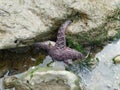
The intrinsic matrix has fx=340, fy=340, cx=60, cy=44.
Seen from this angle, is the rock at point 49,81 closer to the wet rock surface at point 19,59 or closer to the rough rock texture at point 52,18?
the wet rock surface at point 19,59

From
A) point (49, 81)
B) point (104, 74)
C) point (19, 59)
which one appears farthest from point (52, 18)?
point (104, 74)

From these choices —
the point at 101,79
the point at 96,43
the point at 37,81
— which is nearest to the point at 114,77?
the point at 101,79

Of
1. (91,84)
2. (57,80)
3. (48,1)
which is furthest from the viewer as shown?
(48,1)

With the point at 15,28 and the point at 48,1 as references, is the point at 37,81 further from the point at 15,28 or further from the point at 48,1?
the point at 48,1

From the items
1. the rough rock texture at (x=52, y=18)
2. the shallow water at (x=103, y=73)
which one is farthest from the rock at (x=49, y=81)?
the rough rock texture at (x=52, y=18)

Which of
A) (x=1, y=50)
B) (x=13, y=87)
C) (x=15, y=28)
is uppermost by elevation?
(x=15, y=28)
